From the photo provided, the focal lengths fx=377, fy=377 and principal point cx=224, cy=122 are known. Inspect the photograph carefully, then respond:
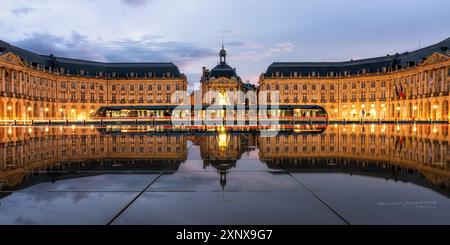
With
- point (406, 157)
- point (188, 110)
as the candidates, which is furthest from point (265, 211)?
point (188, 110)

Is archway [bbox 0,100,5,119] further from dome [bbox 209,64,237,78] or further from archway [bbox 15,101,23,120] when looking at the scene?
dome [bbox 209,64,237,78]

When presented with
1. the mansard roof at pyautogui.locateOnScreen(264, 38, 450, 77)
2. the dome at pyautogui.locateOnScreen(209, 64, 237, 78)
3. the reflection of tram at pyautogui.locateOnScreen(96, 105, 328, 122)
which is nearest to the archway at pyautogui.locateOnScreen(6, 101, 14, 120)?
the reflection of tram at pyautogui.locateOnScreen(96, 105, 328, 122)

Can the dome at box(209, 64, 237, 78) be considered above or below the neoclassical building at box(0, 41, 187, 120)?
above

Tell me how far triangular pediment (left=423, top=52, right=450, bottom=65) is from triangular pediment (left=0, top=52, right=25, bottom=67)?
10926 cm

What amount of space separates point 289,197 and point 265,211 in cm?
96

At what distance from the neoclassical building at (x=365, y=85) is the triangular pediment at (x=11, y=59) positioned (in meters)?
78.0

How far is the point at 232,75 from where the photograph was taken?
15775cm

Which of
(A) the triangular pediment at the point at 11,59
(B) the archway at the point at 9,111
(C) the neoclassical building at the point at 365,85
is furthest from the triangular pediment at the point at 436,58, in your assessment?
(A) the triangular pediment at the point at 11,59

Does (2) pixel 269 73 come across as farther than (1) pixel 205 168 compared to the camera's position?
Yes

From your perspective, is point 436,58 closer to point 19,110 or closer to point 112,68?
point 19,110

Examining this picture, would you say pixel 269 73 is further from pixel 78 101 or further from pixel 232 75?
pixel 78 101

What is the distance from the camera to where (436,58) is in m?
96.8

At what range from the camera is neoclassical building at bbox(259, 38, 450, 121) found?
10631 cm
